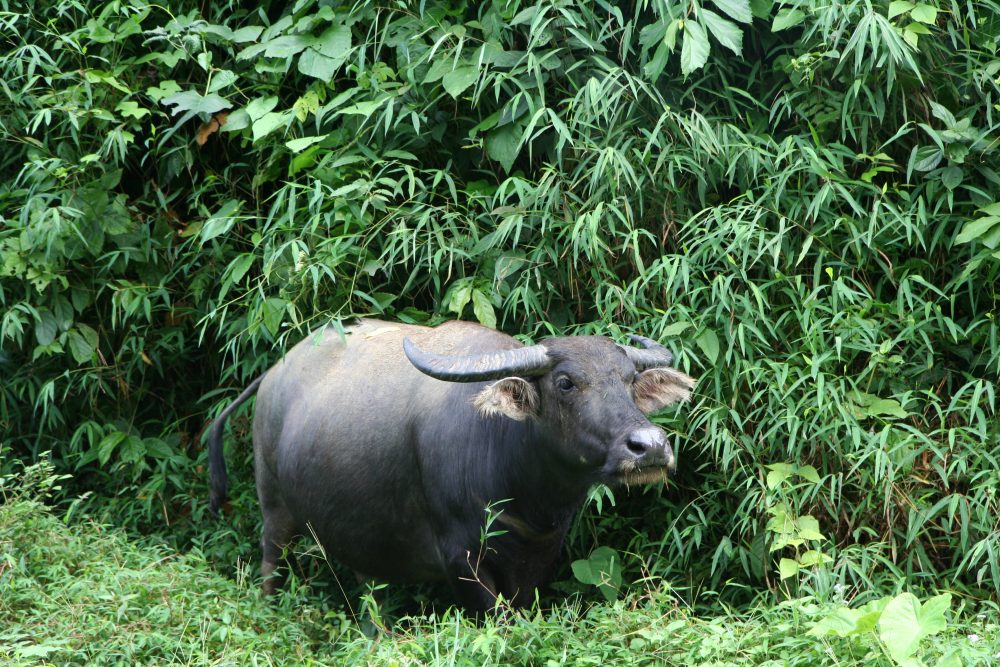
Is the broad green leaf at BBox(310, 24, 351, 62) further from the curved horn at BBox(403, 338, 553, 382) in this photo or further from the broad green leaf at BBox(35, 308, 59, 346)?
the curved horn at BBox(403, 338, 553, 382)

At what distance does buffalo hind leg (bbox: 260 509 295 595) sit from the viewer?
4.96 m

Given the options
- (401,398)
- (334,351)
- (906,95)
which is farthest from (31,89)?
(906,95)

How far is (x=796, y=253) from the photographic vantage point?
468cm

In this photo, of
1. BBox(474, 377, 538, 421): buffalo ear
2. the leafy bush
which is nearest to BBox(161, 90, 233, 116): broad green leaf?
the leafy bush

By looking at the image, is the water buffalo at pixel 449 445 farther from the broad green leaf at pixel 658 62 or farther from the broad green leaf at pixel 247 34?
the broad green leaf at pixel 247 34

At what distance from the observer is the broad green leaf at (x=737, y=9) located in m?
4.61

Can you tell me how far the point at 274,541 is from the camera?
500 centimetres

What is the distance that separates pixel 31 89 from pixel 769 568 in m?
4.23

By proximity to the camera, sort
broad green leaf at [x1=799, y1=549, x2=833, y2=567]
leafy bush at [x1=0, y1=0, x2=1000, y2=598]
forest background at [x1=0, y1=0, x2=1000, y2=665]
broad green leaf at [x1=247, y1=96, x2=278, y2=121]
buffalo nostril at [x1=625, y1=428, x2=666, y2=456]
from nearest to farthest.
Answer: buffalo nostril at [x1=625, y1=428, x2=666, y2=456], broad green leaf at [x1=799, y1=549, x2=833, y2=567], forest background at [x1=0, y1=0, x2=1000, y2=665], leafy bush at [x1=0, y1=0, x2=1000, y2=598], broad green leaf at [x1=247, y1=96, x2=278, y2=121]

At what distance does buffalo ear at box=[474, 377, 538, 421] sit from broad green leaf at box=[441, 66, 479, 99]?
1.57 meters

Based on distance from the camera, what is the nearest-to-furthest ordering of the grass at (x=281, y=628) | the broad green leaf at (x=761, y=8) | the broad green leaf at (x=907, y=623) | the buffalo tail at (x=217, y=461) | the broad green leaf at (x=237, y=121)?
the broad green leaf at (x=907, y=623) < the grass at (x=281, y=628) < the broad green leaf at (x=761, y=8) < the buffalo tail at (x=217, y=461) < the broad green leaf at (x=237, y=121)

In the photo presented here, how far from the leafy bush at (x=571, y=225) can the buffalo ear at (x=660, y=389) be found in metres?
0.31

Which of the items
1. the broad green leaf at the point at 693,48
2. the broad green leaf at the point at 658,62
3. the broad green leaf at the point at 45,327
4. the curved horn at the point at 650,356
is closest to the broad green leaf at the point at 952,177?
the broad green leaf at the point at 693,48

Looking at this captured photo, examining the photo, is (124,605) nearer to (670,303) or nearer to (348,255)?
(348,255)
